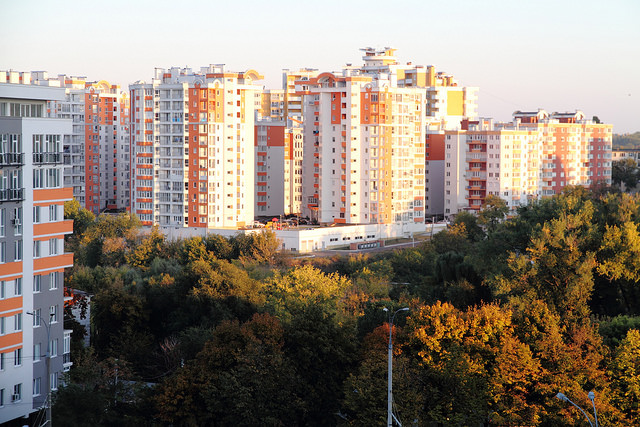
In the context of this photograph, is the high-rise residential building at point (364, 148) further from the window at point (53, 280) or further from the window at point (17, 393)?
the window at point (17, 393)

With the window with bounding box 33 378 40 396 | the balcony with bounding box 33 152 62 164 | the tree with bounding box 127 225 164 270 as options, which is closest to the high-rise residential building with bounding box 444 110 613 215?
the tree with bounding box 127 225 164 270

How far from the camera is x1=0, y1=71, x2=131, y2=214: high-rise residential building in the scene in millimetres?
82062

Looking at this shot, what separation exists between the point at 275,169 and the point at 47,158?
47683 mm

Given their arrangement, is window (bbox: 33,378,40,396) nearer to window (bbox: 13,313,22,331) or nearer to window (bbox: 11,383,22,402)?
window (bbox: 11,383,22,402)

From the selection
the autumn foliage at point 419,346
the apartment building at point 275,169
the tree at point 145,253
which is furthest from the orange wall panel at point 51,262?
the apartment building at point 275,169

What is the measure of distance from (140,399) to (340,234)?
36353 millimetres

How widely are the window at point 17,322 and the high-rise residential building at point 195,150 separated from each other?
36.8 m

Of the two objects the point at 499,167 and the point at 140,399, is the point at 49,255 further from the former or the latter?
the point at 499,167

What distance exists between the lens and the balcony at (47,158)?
27.7m

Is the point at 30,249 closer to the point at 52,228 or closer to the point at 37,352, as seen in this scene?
the point at 52,228

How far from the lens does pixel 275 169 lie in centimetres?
7550

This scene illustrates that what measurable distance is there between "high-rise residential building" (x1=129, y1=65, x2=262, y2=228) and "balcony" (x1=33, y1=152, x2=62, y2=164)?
116 feet

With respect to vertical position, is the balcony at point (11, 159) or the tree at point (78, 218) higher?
the balcony at point (11, 159)

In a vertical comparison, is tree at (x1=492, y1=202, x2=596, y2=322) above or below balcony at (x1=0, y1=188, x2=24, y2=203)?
below
